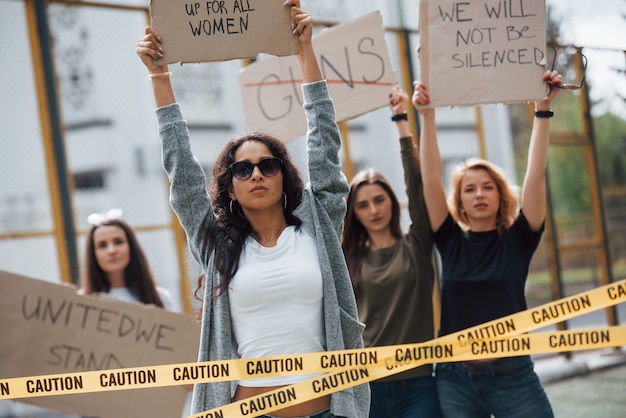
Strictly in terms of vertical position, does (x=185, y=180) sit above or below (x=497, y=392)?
above

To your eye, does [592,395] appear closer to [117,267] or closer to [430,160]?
[430,160]

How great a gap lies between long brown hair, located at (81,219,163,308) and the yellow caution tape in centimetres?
167

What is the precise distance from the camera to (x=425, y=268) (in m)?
3.77

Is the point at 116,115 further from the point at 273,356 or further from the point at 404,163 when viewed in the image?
the point at 273,356

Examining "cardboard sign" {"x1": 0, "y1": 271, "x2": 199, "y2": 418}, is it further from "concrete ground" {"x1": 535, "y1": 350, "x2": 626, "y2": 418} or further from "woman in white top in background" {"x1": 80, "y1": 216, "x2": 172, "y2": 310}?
"concrete ground" {"x1": 535, "y1": 350, "x2": 626, "y2": 418}

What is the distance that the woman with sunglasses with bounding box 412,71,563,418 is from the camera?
3348 millimetres

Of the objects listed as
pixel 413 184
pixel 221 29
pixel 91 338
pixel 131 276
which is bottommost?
pixel 91 338

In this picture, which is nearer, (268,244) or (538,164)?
(268,244)

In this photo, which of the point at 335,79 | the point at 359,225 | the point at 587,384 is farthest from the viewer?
the point at 587,384

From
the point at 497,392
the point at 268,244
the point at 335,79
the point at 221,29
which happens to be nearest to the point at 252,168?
the point at 268,244

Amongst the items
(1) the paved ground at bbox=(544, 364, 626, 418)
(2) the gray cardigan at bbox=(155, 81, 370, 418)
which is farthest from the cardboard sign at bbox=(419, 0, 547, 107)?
(1) the paved ground at bbox=(544, 364, 626, 418)

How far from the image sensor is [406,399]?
11.8ft

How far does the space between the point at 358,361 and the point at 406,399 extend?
107 cm

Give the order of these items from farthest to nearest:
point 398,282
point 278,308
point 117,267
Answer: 1. point 117,267
2. point 398,282
3. point 278,308
